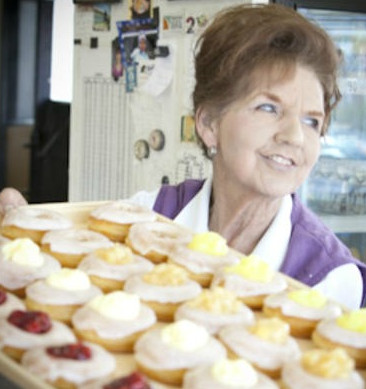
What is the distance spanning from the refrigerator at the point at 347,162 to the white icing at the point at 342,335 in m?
2.34

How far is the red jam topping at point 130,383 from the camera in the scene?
812 mm

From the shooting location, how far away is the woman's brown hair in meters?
1.60

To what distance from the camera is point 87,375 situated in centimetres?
85

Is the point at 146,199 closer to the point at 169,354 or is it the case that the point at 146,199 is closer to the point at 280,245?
the point at 280,245

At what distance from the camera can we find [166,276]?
1106 millimetres

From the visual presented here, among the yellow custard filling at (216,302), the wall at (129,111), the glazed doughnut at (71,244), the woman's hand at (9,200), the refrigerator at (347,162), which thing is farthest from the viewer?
the refrigerator at (347,162)

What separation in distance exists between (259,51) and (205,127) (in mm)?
238

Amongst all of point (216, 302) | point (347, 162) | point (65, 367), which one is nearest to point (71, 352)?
point (65, 367)

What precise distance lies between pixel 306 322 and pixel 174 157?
1975 mm

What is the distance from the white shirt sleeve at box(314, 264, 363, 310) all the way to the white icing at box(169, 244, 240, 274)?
33 cm

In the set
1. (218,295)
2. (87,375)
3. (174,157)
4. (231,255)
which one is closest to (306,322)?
(218,295)

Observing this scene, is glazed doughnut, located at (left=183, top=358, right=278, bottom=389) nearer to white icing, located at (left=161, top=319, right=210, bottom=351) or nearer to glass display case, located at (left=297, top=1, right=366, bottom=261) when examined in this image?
white icing, located at (left=161, top=319, right=210, bottom=351)

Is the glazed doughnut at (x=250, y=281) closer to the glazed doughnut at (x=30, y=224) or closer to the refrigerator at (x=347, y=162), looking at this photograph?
the glazed doughnut at (x=30, y=224)

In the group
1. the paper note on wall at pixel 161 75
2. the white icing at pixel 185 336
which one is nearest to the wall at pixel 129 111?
the paper note on wall at pixel 161 75
